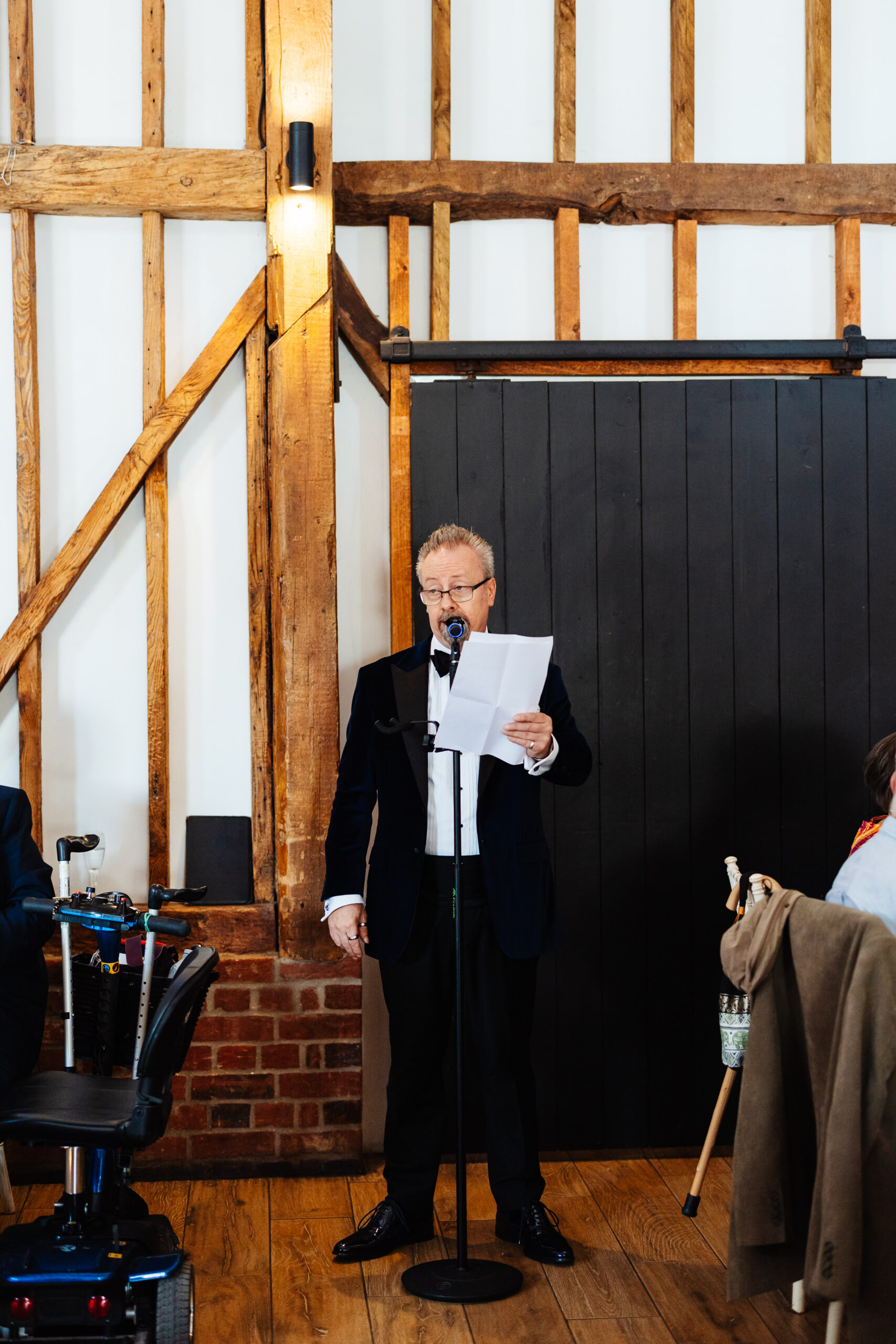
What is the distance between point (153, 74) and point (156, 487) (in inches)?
48.9

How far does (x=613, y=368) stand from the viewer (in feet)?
12.3

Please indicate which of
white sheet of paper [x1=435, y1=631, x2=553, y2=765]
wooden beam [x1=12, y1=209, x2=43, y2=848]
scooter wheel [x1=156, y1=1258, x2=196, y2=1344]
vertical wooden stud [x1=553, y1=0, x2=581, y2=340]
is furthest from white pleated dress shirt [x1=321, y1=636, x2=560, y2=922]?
vertical wooden stud [x1=553, y1=0, x2=581, y2=340]

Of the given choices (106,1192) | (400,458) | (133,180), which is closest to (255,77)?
(133,180)

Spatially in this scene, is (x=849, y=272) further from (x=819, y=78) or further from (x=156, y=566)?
(x=156, y=566)

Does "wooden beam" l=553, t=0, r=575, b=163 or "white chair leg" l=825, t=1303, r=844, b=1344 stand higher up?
"wooden beam" l=553, t=0, r=575, b=163

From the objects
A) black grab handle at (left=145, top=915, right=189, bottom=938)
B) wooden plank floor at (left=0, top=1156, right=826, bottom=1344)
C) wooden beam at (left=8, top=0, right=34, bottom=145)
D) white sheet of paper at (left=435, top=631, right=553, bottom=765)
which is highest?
wooden beam at (left=8, top=0, right=34, bottom=145)

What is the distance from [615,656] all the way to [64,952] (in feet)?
6.07

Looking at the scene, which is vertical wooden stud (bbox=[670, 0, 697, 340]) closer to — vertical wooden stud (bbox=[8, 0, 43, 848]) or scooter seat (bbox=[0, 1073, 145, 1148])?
vertical wooden stud (bbox=[8, 0, 43, 848])

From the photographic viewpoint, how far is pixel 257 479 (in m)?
3.59

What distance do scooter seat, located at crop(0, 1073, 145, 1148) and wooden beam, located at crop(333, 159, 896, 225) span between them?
2.64 metres

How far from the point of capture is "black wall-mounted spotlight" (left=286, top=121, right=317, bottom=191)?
3398 mm

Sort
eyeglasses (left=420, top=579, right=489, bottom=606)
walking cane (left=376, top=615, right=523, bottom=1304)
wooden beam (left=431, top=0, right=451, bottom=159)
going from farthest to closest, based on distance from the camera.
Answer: wooden beam (left=431, top=0, right=451, bottom=159) → eyeglasses (left=420, top=579, right=489, bottom=606) → walking cane (left=376, top=615, right=523, bottom=1304)

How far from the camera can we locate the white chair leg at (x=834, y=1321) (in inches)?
95.7

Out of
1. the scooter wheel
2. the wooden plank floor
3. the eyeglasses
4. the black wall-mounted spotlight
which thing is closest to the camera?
the scooter wheel
